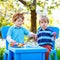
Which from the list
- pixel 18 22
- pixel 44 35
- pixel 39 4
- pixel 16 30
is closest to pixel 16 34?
pixel 16 30

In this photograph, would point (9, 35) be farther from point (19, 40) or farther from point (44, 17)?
point (44, 17)

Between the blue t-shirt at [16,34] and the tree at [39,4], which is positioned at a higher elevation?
the tree at [39,4]

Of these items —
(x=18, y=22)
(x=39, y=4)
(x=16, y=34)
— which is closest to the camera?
(x=18, y=22)

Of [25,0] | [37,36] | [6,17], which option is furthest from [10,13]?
[37,36]

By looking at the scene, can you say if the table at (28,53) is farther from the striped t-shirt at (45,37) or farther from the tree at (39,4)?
the tree at (39,4)

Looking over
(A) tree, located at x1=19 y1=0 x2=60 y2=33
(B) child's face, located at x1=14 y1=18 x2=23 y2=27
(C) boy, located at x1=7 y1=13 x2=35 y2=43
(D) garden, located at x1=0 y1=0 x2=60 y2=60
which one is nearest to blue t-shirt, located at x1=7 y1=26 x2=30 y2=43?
(C) boy, located at x1=7 y1=13 x2=35 y2=43

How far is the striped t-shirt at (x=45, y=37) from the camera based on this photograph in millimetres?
4395

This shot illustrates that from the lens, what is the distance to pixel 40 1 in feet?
20.6

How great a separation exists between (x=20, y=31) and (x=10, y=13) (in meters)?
2.58

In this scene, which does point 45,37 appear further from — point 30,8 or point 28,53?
point 30,8

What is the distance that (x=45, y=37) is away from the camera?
4.41 m

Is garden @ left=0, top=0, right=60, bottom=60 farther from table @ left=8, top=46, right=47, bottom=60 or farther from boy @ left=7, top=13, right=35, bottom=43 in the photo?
table @ left=8, top=46, right=47, bottom=60

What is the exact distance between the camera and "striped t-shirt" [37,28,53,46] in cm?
439

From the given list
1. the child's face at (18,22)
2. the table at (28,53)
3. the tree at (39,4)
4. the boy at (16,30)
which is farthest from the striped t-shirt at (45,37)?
the tree at (39,4)
